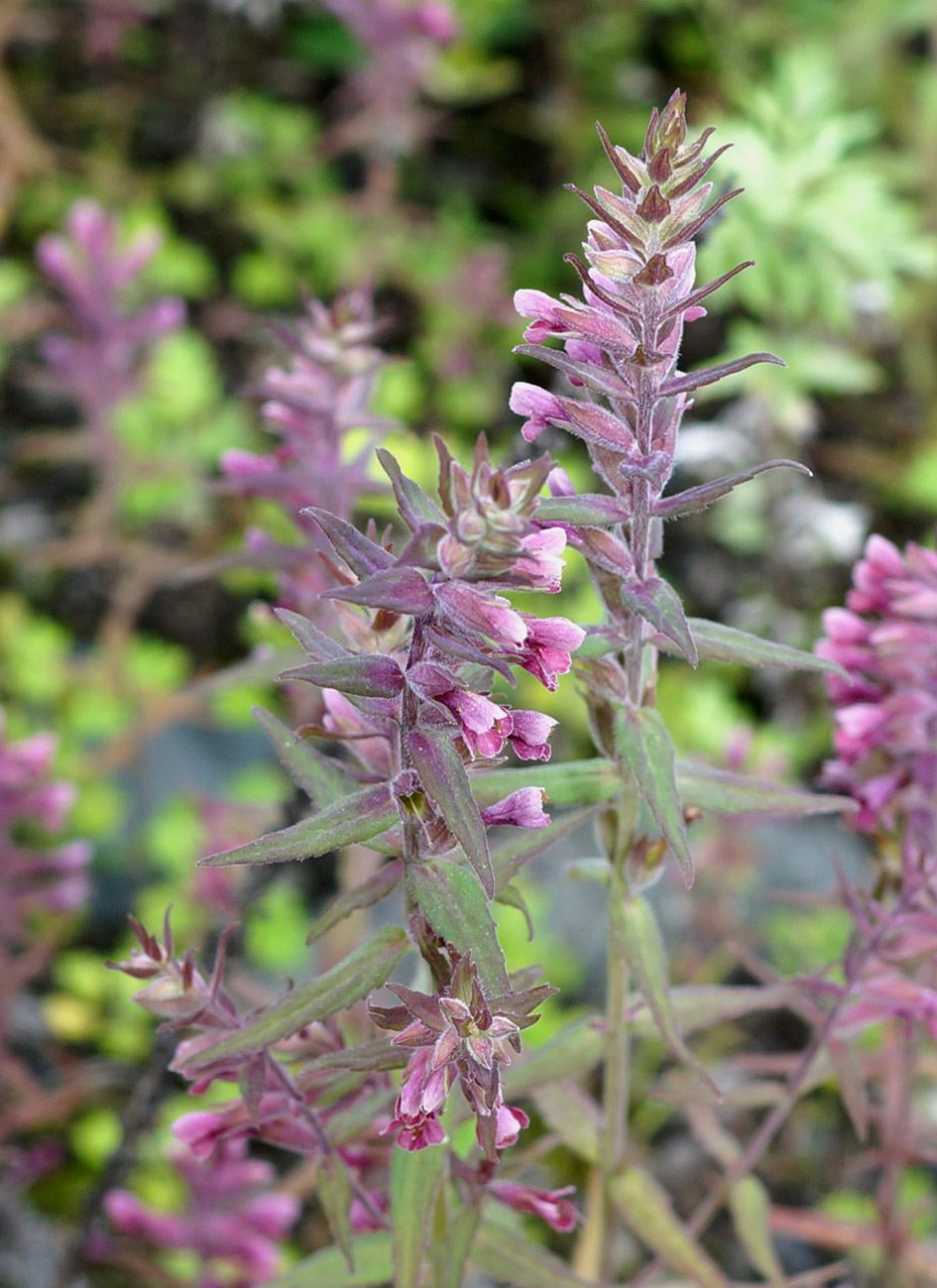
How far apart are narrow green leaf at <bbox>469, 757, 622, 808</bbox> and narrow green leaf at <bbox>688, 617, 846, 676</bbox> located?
0.11m

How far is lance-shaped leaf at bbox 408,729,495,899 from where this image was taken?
2.01 feet

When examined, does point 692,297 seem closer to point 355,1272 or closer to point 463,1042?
point 463,1042

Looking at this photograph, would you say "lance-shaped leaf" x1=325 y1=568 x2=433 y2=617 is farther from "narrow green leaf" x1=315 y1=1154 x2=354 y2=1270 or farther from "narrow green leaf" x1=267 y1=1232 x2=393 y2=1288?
"narrow green leaf" x1=267 y1=1232 x2=393 y2=1288

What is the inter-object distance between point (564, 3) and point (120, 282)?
5.53ft

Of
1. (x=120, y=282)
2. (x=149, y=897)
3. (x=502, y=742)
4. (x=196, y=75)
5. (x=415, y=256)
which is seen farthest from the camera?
(x=196, y=75)

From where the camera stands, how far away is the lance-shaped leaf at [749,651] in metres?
0.75

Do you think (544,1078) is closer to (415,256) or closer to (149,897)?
(149,897)

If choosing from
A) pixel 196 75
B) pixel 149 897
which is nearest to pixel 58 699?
pixel 149 897

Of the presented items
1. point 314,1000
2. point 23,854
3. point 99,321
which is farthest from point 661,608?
point 99,321

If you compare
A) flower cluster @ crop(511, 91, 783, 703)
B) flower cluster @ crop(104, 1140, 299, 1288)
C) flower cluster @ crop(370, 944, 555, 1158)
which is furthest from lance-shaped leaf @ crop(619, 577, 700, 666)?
flower cluster @ crop(104, 1140, 299, 1288)

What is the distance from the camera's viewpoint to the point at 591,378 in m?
0.69

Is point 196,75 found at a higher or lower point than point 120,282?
higher

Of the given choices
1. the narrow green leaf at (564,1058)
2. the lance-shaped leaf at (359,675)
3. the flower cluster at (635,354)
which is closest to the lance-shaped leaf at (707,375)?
the flower cluster at (635,354)

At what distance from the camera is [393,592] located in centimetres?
60
